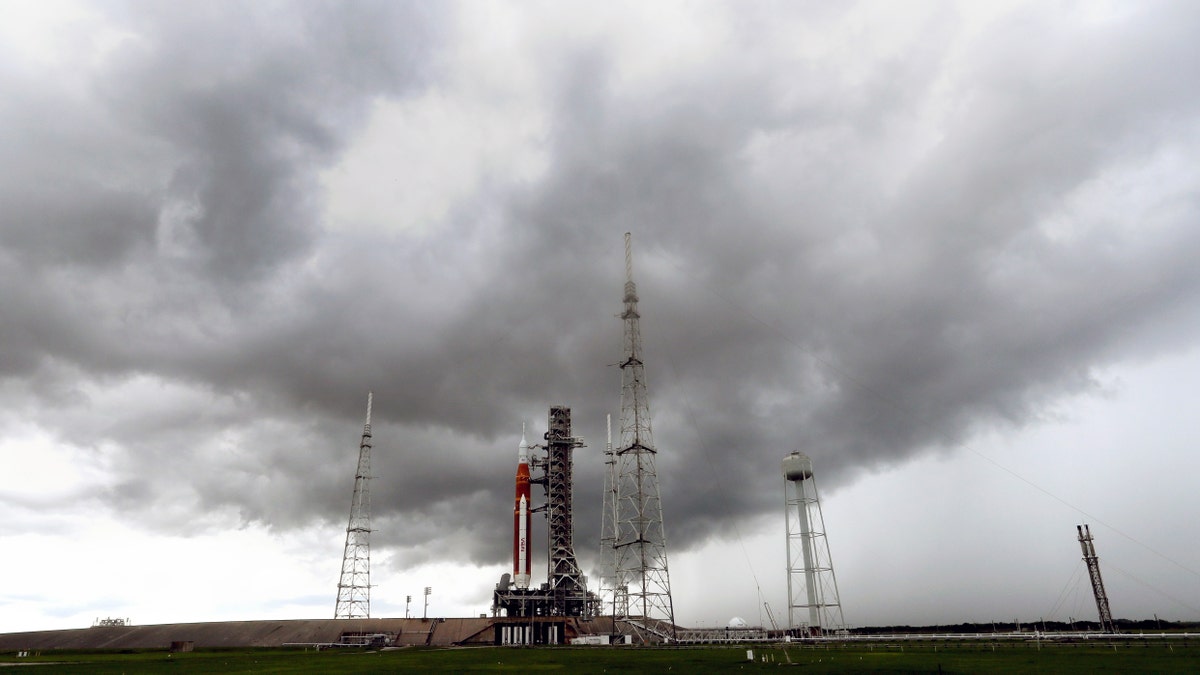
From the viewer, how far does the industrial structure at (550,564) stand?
126312 millimetres

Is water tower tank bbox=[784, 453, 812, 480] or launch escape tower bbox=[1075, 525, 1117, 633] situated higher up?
water tower tank bbox=[784, 453, 812, 480]

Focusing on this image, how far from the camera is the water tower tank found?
400 feet

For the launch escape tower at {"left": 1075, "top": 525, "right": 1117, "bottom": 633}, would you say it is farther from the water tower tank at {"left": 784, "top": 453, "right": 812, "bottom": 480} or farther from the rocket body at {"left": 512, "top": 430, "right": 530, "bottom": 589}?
the rocket body at {"left": 512, "top": 430, "right": 530, "bottom": 589}

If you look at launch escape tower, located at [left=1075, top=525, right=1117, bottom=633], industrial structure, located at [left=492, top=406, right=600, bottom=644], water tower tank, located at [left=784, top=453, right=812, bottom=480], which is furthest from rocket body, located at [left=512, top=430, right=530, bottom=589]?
launch escape tower, located at [left=1075, top=525, right=1117, bottom=633]

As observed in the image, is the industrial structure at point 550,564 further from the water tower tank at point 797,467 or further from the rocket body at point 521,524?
the water tower tank at point 797,467

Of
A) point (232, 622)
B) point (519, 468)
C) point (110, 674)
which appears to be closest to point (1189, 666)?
point (110, 674)

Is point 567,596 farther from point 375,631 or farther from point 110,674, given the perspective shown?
point 110,674

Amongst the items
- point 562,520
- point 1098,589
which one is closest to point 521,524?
point 562,520

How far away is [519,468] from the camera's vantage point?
144m

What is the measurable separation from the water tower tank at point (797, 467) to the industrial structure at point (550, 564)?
1671 inches

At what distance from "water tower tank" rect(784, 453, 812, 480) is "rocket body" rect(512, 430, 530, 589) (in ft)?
168

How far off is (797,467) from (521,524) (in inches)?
2143

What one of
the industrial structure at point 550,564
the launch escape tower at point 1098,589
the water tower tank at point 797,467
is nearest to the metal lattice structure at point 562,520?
the industrial structure at point 550,564

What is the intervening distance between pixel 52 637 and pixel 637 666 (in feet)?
495
